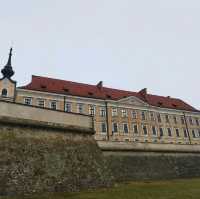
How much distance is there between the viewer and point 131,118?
130ft

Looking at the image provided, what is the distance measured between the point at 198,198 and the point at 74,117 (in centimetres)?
949

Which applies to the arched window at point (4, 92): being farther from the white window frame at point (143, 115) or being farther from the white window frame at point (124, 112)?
the white window frame at point (143, 115)

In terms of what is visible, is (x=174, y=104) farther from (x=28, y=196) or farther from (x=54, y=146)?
(x=28, y=196)

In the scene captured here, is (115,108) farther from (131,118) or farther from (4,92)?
(4,92)

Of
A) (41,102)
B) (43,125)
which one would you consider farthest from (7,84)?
(43,125)

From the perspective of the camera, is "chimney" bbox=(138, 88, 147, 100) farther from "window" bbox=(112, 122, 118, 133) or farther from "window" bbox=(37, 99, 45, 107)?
"window" bbox=(37, 99, 45, 107)

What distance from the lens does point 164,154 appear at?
21812 millimetres

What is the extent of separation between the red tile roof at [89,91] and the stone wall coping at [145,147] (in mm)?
17732

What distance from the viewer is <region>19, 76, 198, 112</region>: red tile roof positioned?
34753 millimetres

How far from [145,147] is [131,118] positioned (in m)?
18.9

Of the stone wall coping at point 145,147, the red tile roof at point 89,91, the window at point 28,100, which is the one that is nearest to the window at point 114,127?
the red tile roof at point 89,91

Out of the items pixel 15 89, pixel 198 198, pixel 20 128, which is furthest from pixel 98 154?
pixel 15 89

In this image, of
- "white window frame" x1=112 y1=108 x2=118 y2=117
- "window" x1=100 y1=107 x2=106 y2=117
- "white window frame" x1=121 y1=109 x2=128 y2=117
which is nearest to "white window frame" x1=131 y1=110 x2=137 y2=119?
"white window frame" x1=121 y1=109 x2=128 y2=117

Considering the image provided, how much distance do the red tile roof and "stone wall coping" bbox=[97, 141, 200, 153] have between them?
58.2 ft
